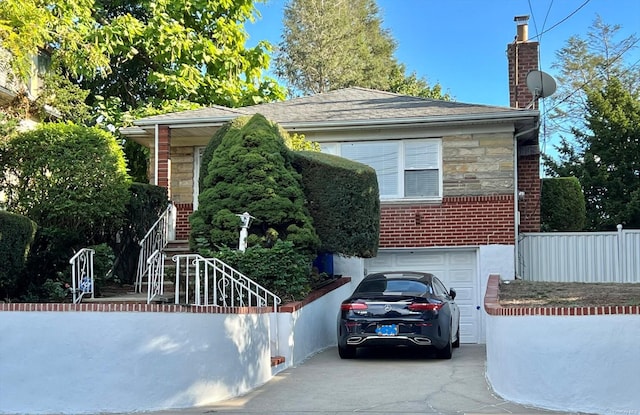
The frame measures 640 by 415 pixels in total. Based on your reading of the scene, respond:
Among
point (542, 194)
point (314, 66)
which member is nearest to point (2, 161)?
point (542, 194)

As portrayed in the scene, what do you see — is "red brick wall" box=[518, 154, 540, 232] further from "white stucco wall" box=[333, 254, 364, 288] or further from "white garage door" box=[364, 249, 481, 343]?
"white stucco wall" box=[333, 254, 364, 288]

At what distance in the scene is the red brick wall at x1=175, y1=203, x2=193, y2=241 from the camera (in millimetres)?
16844

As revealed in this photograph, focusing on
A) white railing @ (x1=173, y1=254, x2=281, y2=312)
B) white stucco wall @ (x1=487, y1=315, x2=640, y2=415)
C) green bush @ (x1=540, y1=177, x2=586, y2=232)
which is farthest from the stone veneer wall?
green bush @ (x1=540, y1=177, x2=586, y2=232)

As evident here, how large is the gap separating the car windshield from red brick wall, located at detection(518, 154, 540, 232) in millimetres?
5773

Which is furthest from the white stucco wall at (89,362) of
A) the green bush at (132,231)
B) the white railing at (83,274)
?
the green bush at (132,231)

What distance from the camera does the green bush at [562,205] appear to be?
18469 millimetres

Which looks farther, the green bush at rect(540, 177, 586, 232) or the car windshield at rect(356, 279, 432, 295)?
the green bush at rect(540, 177, 586, 232)

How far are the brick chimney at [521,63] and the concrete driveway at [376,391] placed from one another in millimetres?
8600

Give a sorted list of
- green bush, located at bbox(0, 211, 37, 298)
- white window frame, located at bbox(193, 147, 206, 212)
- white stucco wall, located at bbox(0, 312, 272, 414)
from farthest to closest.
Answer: white window frame, located at bbox(193, 147, 206, 212)
green bush, located at bbox(0, 211, 37, 298)
white stucco wall, located at bbox(0, 312, 272, 414)

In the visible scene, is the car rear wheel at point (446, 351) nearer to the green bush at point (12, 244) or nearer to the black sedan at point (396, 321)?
the black sedan at point (396, 321)

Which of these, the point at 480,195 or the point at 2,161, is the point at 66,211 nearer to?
the point at 2,161

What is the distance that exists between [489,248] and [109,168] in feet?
26.3

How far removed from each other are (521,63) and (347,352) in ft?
32.7

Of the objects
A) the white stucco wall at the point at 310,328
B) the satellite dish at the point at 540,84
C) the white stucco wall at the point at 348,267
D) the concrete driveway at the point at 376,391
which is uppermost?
the satellite dish at the point at 540,84
